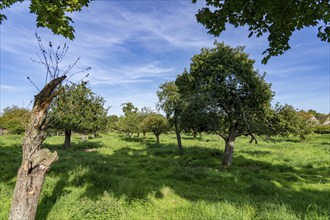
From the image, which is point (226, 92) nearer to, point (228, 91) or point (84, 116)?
point (228, 91)

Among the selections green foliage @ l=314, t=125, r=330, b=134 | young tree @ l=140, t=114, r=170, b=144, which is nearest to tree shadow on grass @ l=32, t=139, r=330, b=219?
young tree @ l=140, t=114, r=170, b=144

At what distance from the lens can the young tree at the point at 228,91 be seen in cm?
1590

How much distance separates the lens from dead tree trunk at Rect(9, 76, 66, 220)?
533 cm

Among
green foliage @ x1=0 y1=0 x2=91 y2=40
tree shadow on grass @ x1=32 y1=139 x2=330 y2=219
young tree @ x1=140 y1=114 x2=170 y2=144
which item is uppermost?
green foliage @ x1=0 y1=0 x2=91 y2=40

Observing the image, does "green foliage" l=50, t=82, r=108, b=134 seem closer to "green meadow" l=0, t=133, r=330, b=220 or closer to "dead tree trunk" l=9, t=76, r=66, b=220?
"green meadow" l=0, t=133, r=330, b=220

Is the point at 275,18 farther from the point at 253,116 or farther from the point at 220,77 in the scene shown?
the point at 253,116

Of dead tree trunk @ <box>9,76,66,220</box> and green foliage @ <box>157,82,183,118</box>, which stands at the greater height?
green foliage @ <box>157,82,183,118</box>

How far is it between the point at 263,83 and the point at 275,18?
1118cm

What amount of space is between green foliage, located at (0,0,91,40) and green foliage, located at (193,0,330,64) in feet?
12.0

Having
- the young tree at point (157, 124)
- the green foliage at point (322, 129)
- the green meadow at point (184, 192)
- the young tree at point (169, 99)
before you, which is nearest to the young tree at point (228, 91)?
the green meadow at point (184, 192)

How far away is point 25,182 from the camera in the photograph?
5.36 metres

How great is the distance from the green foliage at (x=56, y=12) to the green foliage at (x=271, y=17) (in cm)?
367

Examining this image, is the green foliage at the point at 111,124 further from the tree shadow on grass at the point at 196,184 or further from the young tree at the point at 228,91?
the tree shadow on grass at the point at 196,184

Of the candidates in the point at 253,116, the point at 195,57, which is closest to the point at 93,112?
the point at 195,57
